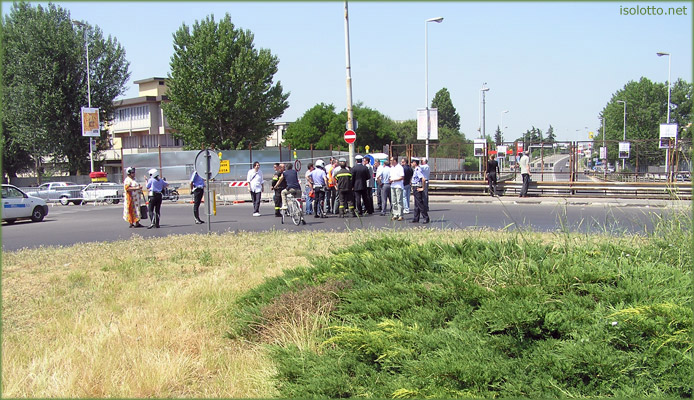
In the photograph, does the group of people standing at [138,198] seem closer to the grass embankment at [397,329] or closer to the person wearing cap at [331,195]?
the person wearing cap at [331,195]

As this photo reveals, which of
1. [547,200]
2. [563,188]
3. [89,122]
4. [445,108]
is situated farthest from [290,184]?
[445,108]

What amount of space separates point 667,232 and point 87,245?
1143 cm

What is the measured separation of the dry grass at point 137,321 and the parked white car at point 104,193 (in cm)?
2519

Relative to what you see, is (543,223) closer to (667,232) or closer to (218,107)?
(667,232)

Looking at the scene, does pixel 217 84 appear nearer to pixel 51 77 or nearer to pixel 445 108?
pixel 51 77

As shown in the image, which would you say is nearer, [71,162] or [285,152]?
→ [285,152]

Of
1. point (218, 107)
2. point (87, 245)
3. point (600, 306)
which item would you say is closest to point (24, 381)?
point (600, 306)

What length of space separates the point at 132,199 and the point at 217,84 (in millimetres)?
34802

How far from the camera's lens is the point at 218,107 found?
49.7 m

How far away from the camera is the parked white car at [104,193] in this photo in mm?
35219

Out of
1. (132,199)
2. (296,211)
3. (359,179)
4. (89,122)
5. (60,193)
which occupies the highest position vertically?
(89,122)

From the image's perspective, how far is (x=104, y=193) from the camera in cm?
3522

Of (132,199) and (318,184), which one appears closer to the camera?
(132,199)

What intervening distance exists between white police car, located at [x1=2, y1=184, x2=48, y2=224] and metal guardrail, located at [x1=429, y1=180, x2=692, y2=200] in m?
17.4
